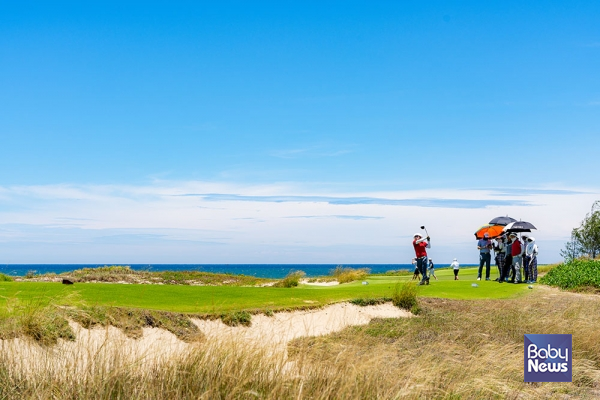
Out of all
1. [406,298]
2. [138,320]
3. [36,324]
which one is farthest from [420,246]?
[36,324]

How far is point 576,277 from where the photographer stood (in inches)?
1133

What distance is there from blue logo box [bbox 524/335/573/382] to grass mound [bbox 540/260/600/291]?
669 inches

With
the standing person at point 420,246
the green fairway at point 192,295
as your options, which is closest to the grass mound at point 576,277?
the green fairway at point 192,295

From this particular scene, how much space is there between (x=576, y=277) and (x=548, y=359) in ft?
65.0

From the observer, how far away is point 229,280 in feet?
132

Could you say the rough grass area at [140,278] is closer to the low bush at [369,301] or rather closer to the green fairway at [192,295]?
the green fairway at [192,295]

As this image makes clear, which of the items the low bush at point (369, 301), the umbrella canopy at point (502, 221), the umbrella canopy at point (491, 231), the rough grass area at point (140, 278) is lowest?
the rough grass area at point (140, 278)

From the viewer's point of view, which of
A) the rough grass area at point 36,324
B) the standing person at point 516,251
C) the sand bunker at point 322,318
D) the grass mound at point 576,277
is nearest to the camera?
the rough grass area at point 36,324

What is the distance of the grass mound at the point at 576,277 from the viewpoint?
1094 inches

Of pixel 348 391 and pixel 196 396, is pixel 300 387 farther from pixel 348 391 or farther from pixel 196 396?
pixel 196 396

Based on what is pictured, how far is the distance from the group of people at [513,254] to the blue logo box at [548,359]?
16960 millimetres

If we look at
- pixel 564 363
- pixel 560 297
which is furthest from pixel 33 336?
pixel 560 297

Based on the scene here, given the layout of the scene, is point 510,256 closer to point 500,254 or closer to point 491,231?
point 500,254

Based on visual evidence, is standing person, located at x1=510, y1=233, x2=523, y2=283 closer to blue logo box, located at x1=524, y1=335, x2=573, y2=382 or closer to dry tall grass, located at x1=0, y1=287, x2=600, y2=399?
blue logo box, located at x1=524, y1=335, x2=573, y2=382
